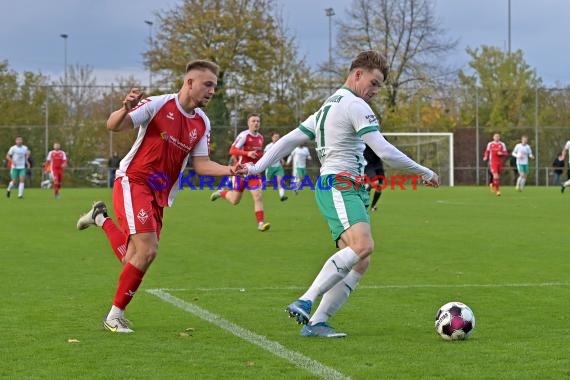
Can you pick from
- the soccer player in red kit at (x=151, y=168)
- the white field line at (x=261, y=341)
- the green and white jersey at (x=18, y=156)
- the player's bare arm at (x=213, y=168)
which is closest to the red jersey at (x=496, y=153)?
the green and white jersey at (x=18, y=156)

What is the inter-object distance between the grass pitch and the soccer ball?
0.09m

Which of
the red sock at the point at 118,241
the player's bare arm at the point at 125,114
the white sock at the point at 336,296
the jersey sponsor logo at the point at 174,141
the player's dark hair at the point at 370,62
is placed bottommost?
the white sock at the point at 336,296

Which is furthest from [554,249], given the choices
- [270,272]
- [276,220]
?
[276,220]

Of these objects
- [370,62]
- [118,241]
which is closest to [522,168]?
[118,241]

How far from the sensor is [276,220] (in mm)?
21312

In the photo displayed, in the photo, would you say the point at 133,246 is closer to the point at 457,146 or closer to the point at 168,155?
the point at 168,155

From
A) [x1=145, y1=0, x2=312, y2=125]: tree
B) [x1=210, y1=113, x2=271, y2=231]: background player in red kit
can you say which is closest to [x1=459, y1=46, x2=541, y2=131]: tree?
[x1=145, y1=0, x2=312, y2=125]: tree

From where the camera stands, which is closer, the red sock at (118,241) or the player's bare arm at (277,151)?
the player's bare arm at (277,151)

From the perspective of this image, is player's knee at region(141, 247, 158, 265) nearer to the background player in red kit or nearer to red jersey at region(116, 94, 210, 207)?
red jersey at region(116, 94, 210, 207)

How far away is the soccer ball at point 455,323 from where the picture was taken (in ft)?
23.2

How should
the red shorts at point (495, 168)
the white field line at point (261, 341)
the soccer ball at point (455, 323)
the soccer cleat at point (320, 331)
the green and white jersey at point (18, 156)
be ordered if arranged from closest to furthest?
the white field line at point (261, 341), the soccer ball at point (455, 323), the soccer cleat at point (320, 331), the green and white jersey at point (18, 156), the red shorts at point (495, 168)

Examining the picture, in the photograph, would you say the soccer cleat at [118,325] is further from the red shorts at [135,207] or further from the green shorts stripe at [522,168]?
the green shorts stripe at [522,168]

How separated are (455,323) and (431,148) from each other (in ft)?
143

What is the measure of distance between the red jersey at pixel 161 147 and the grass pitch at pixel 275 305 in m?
1.12
